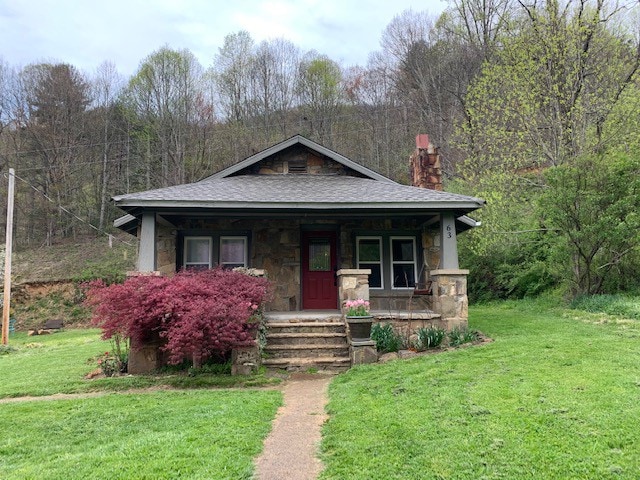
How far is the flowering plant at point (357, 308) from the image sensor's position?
7.64 m

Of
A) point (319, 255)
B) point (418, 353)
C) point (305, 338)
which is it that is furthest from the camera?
point (319, 255)

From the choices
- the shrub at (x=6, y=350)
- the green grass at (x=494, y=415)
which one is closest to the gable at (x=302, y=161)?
the green grass at (x=494, y=415)

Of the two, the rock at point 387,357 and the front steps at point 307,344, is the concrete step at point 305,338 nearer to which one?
the front steps at point 307,344

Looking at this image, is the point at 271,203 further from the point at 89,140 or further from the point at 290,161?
the point at 89,140

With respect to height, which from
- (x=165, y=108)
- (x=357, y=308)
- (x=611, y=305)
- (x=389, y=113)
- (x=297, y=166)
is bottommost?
(x=611, y=305)

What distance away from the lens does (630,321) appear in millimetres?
9164

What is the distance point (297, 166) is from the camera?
12156 mm

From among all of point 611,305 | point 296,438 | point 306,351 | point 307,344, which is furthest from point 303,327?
point 611,305

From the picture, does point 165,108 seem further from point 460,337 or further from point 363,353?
point 460,337

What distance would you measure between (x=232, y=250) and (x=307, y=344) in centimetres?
364

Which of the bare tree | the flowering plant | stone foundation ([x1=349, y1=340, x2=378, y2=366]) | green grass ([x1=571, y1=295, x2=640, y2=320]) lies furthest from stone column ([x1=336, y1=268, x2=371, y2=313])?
the bare tree

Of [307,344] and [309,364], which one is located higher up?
[307,344]

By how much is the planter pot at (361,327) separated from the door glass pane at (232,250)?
13.3ft

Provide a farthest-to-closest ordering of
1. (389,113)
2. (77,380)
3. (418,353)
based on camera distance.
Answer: (389,113), (418,353), (77,380)
